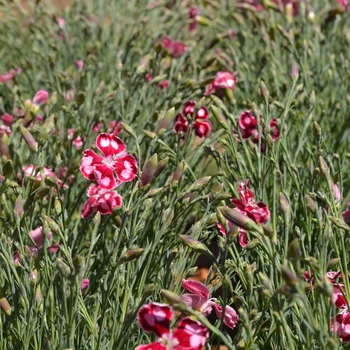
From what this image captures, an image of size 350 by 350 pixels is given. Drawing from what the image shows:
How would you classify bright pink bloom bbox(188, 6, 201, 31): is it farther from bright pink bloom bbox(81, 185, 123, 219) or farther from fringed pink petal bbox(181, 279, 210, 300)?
fringed pink petal bbox(181, 279, 210, 300)

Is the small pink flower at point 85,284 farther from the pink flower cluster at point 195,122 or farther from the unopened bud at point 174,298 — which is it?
the pink flower cluster at point 195,122

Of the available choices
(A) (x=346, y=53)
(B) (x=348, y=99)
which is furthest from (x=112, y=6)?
(B) (x=348, y=99)

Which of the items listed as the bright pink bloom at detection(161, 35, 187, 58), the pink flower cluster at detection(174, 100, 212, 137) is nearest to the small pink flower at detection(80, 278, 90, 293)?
the pink flower cluster at detection(174, 100, 212, 137)

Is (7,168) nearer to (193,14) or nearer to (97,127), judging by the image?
(97,127)

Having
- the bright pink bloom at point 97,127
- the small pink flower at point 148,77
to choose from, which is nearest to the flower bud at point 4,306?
the bright pink bloom at point 97,127

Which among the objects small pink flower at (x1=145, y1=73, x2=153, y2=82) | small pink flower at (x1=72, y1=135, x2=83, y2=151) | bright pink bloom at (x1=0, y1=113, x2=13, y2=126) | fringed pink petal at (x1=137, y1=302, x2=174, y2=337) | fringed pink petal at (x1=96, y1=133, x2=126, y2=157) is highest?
fringed pink petal at (x1=96, y1=133, x2=126, y2=157)

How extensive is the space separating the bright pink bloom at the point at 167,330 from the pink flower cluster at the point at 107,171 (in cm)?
48

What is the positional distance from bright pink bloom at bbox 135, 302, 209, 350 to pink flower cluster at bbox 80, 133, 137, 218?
48 cm

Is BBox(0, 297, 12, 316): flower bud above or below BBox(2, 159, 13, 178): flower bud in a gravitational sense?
below

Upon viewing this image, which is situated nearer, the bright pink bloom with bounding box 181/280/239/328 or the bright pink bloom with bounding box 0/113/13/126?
the bright pink bloom with bounding box 181/280/239/328

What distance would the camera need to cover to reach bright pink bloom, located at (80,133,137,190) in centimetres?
160

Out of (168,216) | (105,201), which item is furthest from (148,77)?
(168,216)

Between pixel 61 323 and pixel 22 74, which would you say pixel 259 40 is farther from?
pixel 61 323

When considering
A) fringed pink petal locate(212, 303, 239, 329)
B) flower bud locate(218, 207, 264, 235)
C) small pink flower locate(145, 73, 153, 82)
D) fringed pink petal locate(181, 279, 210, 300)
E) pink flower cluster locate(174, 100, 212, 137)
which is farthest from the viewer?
small pink flower locate(145, 73, 153, 82)
